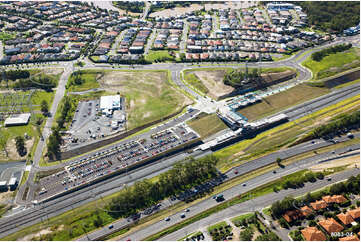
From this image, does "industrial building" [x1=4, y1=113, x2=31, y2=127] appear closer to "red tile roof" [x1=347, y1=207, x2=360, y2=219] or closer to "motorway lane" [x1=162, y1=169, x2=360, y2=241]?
"motorway lane" [x1=162, y1=169, x2=360, y2=241]

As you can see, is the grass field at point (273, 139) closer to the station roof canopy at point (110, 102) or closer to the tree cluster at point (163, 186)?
the tree cluster at point (163, 186)

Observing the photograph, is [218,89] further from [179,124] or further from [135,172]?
[135,172]

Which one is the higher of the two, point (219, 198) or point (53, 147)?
point (219, 198)

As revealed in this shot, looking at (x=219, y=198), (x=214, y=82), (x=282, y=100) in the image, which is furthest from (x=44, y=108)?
(x=282, y=100)

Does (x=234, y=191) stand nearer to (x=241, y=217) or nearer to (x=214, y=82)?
(x=241, y=217)

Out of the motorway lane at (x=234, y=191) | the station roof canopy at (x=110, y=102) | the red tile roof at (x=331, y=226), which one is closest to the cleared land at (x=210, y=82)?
the station roof canopy at (x=110, y=102)

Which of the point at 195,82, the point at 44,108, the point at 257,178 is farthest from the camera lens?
the point at 195,82

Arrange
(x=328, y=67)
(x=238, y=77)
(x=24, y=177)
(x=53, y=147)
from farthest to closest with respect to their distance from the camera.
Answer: (x=328, y=67), (x=238, y=77), (x=53, y=147), (x=24, y=177)

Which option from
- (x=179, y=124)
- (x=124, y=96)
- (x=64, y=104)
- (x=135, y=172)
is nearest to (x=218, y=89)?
(x=179, y=124)
